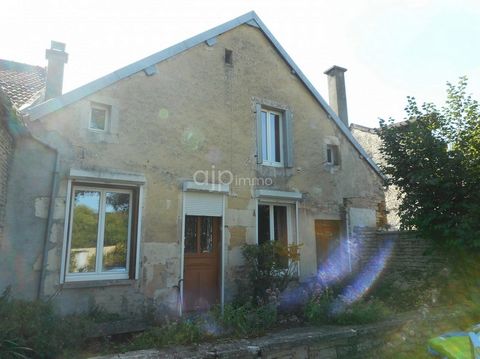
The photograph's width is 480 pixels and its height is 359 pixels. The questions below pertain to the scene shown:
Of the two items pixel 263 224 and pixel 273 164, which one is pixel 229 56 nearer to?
pixel 273 164

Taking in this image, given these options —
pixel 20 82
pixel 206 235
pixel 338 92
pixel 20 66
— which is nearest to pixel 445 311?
pixel 206 235

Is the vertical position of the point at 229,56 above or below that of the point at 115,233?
above

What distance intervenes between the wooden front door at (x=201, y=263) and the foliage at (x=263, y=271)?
58cm

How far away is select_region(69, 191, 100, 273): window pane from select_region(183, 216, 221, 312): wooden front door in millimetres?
1807

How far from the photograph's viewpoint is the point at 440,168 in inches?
283

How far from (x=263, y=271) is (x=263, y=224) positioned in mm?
1388

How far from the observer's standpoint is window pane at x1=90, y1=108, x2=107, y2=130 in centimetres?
690

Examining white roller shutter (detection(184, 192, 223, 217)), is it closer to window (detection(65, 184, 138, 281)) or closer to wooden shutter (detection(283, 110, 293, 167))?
window (detection(65, 184, 138, 281))

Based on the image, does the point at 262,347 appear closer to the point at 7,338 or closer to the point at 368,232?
the point at 7,338

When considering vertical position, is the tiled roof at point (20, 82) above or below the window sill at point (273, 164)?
above

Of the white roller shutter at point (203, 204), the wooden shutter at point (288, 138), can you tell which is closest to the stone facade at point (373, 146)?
the wooden shutter at point (288, 138)

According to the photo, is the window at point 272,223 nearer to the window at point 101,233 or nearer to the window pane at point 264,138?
the window pane at point 264,138

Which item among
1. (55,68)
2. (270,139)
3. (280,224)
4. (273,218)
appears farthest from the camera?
(270,139)

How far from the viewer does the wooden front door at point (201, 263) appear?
7527mm
